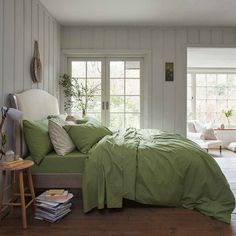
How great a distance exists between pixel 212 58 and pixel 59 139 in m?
5.13

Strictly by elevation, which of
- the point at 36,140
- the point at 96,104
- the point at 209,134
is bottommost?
the point at 209,134

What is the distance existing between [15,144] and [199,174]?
6.26 ft

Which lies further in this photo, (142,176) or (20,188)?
(142,176)

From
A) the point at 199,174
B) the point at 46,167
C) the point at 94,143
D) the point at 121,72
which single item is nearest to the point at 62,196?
the point at 46,167

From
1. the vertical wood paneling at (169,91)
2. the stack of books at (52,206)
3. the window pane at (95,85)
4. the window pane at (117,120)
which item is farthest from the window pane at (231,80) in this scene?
the stack of books at (52,206)

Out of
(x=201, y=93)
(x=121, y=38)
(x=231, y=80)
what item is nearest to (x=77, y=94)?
(x=121, y=38)

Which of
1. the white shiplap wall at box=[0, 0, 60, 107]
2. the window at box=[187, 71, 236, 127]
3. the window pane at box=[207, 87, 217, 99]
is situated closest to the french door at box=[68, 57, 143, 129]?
the white shiplap wall at box=[0, 0, 60, 107]

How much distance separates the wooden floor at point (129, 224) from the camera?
2303mm

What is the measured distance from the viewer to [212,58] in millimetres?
6676

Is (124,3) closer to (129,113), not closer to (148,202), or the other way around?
(129,113)

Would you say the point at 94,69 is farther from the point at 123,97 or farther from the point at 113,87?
the point at 123,97

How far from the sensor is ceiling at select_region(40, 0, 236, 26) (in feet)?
12.8

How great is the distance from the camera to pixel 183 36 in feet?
16.8

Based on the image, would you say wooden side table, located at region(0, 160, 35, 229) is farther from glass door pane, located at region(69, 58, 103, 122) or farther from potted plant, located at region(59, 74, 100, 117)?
glass door pane, located at region(69, 58, 103, 122)
